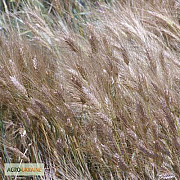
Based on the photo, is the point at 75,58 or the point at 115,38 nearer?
the point at 75,58

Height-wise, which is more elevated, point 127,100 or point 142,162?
point 127,100

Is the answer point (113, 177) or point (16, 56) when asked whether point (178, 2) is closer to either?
point (16, 56)

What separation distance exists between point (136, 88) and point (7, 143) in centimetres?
50

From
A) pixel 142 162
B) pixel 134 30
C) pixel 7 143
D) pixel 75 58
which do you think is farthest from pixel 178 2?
pixel 7 143

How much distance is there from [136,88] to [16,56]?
53 centimetres

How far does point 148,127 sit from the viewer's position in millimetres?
1077

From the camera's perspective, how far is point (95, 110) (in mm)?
1094

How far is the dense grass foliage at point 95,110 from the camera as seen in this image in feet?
3.42

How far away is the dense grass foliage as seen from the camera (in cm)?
104

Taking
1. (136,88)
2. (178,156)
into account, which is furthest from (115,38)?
(178,156)

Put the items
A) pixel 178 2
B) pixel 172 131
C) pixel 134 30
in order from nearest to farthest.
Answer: pixel 172 131, pixel 134 30, pixel 178 2

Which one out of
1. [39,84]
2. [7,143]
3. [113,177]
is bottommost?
[113,177]

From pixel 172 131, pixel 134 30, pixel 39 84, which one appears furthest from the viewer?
pixel 134 30

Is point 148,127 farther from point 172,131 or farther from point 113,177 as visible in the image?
point 113,177
